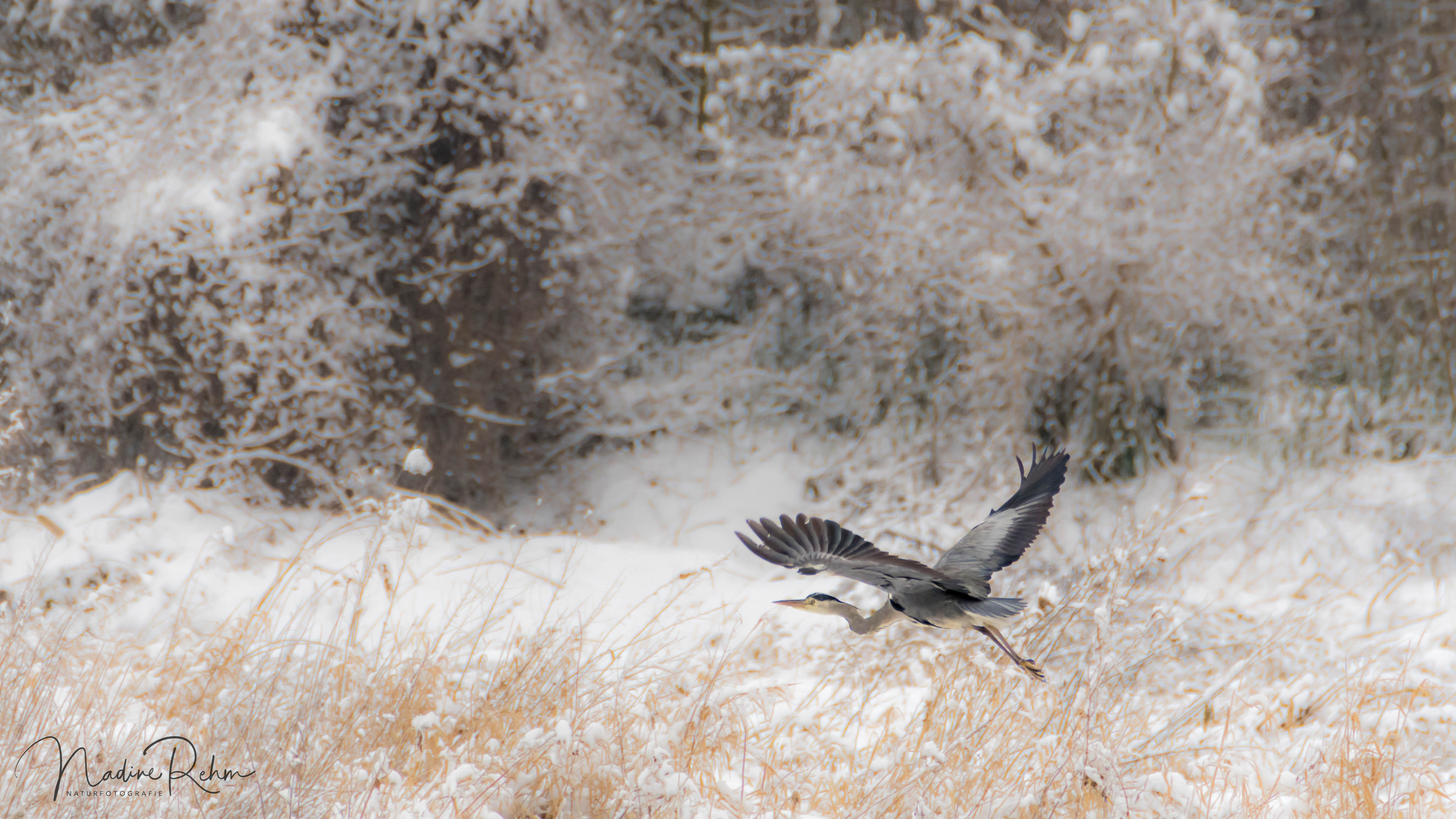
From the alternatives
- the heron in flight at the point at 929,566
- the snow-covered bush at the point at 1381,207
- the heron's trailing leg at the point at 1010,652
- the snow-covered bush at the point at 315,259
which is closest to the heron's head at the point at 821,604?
the heron in flight at the point at 929,566

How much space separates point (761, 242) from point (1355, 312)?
2991 mm

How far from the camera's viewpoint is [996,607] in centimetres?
155

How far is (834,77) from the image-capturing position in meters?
4.62

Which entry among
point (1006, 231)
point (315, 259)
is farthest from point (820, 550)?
point (315, 259)

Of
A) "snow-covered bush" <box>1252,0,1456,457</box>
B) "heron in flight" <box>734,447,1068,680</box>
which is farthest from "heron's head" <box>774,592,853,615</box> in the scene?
"snow-covered bush" <box>1252,0,1456,457</box>

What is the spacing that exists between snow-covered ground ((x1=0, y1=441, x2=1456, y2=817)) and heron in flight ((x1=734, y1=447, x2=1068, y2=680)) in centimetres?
21

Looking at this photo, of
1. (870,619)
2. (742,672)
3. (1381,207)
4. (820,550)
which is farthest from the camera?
(1381,207)

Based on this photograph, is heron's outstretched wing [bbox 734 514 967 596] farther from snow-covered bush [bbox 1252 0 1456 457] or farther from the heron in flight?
snow-covered bush [bbox 1252 0 1456 457]

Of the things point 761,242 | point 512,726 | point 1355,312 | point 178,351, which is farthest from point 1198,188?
point 178,351

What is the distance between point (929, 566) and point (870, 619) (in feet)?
0.57

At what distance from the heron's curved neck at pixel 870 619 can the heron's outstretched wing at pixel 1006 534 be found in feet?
0.39

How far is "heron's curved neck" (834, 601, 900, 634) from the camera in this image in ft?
5.51

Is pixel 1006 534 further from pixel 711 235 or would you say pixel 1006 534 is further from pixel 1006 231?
pixel 711 235

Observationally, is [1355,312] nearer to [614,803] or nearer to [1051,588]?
[1051,588]
